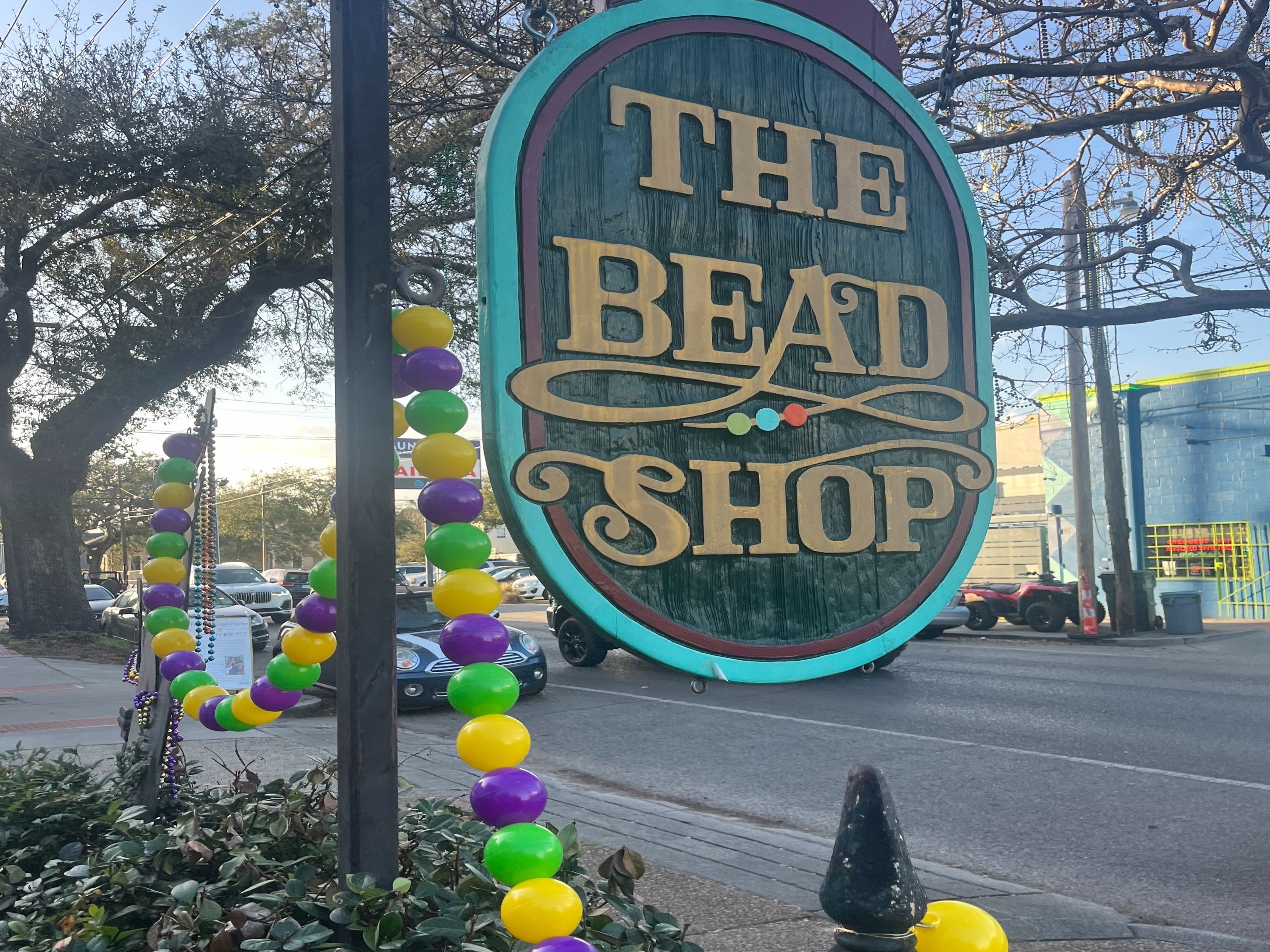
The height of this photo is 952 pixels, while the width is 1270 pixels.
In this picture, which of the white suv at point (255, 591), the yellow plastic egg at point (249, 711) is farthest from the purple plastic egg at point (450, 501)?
the white suv at point (255, 591)

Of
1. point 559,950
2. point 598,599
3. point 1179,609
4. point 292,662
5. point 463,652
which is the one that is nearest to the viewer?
point 598,599

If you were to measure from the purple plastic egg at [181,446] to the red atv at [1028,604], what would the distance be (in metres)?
18.8

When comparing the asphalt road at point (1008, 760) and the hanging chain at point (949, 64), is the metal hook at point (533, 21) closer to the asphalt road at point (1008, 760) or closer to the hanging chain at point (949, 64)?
the hanging chain at point (949, 64)

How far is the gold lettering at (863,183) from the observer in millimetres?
1788

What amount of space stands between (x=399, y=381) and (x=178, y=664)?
1869 millimetres

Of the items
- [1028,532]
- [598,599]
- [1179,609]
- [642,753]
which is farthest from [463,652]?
[1028,532]

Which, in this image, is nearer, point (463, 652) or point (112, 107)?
point (463, 652)

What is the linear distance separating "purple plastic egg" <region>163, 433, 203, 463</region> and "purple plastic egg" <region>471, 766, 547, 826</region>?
2404 millimetres

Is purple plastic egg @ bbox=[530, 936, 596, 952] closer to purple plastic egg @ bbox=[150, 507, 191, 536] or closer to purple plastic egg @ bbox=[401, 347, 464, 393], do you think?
purple plastic egg @ bbox=[401, 347, 464, 393]

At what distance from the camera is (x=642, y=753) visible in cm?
883

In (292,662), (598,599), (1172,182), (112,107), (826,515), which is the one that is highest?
(112,107)

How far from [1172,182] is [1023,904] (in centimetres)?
530

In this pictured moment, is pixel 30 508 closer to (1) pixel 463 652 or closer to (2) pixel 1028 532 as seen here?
(1) pixel 463 652

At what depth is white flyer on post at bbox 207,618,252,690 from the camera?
684 centimetres
